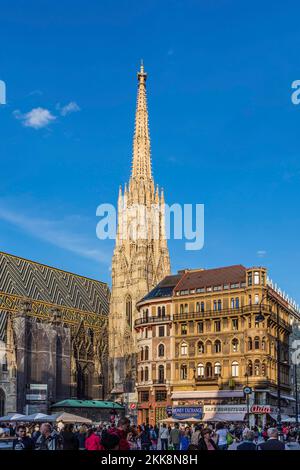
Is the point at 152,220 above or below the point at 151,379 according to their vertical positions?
above

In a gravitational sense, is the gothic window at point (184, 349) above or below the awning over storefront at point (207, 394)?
above

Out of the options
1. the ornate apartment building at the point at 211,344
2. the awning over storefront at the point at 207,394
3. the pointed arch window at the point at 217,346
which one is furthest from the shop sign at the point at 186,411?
the pointed arch window at the point at 217,346

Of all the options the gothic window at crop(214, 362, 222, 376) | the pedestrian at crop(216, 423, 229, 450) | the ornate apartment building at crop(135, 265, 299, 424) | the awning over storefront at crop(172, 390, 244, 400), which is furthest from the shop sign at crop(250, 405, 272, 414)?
the pedestrian at crop(216, 423, 229, 450)

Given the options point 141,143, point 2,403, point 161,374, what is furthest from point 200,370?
point 141,143

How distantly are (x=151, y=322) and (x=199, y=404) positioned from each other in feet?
33.2

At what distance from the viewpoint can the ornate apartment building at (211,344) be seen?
226ft

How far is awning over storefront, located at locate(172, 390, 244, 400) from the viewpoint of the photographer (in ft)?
224

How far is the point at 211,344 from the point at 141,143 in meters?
57.0

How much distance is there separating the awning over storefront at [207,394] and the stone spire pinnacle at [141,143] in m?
53.6

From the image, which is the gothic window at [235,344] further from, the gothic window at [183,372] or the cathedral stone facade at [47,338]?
the cathedral stone facade at [47,338]

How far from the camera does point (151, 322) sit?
251 feet
